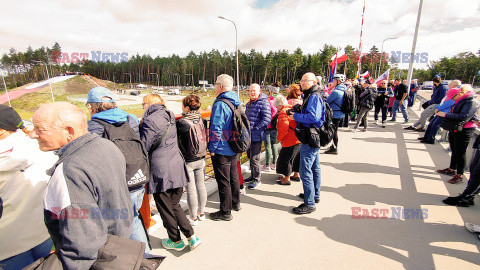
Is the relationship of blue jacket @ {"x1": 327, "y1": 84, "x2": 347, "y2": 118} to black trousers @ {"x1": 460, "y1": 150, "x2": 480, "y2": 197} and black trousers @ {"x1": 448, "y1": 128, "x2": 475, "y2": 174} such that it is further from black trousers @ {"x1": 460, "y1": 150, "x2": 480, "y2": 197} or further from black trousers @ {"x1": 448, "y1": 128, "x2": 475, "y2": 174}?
black trousers @ {"x1": 460, "y1": 150, "x2": 480, "y2": 197}

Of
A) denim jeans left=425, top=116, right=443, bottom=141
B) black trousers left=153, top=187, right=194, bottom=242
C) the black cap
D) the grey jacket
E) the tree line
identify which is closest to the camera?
the grey jacket

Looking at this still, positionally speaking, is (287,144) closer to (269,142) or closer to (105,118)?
(269,142)

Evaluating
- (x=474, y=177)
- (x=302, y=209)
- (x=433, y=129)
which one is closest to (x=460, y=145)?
(x=474, y=177)

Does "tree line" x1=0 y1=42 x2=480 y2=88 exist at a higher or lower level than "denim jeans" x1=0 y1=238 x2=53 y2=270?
higher

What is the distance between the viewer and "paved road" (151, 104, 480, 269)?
2473mm

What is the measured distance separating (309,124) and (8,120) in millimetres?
3189

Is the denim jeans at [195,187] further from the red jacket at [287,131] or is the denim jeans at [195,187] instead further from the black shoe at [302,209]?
the red jacket at [287,131]

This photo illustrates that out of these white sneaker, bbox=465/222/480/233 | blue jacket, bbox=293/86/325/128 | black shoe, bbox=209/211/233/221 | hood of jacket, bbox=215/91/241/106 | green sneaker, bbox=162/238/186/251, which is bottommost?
green sneaker, bbox=162/238/186/251

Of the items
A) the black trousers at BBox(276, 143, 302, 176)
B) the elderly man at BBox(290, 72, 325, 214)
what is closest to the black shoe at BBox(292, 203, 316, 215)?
the elderly man at BBox(290, 72, 325, 214)

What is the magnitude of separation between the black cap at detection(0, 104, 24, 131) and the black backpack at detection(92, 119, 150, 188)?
528 mm

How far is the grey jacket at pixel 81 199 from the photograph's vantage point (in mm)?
1260

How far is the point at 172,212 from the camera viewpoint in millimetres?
2590

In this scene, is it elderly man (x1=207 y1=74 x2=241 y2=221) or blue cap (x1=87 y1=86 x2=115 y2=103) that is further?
elderly man (x1=207 y1=74 x2=241 y2=221)

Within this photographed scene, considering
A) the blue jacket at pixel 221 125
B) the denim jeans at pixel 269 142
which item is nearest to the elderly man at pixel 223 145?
the blue jacket at pixel 221 125
